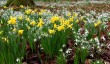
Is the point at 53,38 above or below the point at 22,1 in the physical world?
above

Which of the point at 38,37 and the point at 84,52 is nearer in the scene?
the point at 84,52

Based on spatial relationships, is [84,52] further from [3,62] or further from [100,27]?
[100,27]

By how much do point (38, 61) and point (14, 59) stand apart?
1.60 feet

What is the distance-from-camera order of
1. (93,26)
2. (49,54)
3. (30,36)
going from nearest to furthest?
(49,54) → (30,36) → (93,26)

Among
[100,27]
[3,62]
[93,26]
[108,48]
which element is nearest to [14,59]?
[3,62]

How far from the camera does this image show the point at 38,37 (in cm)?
411

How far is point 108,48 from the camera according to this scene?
4.25 metres

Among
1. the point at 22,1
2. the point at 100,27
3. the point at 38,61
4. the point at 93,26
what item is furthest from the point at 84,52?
the point at 22,1

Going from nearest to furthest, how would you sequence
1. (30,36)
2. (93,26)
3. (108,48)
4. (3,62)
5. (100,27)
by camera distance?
(3,62), (30,36), (108,48), (93,26), (100,27)

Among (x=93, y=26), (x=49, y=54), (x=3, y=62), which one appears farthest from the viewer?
(x=93, y=26)

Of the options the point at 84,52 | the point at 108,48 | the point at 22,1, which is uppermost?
the point at 84,52

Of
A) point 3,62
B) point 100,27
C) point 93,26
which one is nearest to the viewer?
point 3,62

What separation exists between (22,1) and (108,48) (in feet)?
31.2

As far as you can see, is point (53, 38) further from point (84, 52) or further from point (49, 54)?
point (84, 52)
